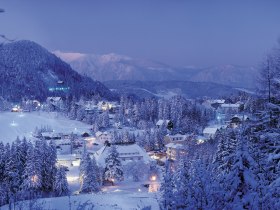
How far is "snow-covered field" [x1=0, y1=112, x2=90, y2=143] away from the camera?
81.4 meters

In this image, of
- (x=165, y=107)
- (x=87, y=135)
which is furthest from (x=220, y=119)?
(x=87, y=135)

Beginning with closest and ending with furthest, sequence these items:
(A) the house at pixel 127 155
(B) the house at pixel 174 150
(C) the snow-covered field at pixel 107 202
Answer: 1. (C) the snow-covered field at pixel 107 202
2. (A) the house at pixel 127 155
3. (B) the house at pixel 174 150

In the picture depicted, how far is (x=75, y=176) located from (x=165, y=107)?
1889 inches

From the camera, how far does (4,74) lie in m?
185

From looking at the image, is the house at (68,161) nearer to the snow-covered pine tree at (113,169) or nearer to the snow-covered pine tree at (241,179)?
the snow-covered pine tree at (113,169)

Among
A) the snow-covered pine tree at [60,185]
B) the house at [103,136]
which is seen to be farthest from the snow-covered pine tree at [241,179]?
the house at [103,136]

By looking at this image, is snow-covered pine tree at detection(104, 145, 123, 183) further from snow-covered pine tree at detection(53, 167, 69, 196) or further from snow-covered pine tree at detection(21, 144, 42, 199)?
snow-covered pine tree at detection(21, 144, 42, 199)

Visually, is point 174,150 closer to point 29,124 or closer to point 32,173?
point 32,173

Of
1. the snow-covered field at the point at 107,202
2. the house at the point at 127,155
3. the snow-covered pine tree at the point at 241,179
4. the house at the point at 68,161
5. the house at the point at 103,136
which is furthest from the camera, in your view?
the house at the point at 103,136

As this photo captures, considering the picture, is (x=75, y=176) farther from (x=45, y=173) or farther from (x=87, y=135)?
(x=87, y=135)

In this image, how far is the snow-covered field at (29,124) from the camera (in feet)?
267

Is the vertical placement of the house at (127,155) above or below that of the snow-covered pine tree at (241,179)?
below

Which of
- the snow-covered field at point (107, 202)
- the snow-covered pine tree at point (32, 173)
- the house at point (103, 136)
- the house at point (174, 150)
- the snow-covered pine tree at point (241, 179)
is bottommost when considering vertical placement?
the house at point (103, 136)

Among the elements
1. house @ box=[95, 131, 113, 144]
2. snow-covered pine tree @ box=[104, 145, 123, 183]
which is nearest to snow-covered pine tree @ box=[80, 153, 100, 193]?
snow-covered pine tree @ box=[104, 145, 123, 183]
